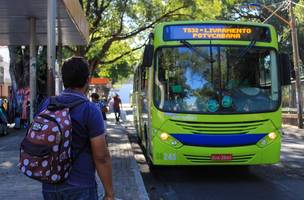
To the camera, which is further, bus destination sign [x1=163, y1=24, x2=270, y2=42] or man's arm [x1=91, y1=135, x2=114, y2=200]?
bus destination sign [x1=163, y1=24, x2=270, y2=42]

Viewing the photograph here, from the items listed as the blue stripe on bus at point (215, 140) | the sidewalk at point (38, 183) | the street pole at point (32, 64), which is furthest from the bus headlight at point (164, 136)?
the street pole at point (32, 64)

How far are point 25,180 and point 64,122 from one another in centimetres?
628

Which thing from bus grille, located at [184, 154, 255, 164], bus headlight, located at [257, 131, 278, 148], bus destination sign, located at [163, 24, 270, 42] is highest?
bus destination sign, located at [163, 24, 270, 42]

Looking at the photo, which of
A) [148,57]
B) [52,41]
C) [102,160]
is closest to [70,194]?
[102,160]

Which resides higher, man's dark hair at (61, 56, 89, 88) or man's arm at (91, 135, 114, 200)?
man's dark hair at (61, 56, 89, 88)

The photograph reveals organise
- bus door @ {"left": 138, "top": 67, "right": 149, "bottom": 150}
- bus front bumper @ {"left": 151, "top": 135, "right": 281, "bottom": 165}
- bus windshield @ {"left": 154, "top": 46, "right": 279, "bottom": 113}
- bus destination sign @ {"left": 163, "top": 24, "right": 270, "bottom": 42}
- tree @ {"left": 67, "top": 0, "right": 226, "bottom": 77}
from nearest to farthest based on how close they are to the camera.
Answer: bus front bumper @ {"left": 151, "top": 135, "right": 281, "bottom": 165} → bus windshield @ {"left": 154, "top": 46, "right": 279, "bottom": 113} → bus destination sign @ {"left": 163, "top": 24, "right": 270, "bottom": 42} → bus door @ {"left": 138, "top": 67, "right": 149, "bottom": 150} → tree @ {"left": 67, "top": 0, "right": 226, "bottom": 77}

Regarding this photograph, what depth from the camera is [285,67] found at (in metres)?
10.7

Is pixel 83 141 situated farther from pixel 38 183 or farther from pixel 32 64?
pixel 32 64

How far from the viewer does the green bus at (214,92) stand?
1022cm

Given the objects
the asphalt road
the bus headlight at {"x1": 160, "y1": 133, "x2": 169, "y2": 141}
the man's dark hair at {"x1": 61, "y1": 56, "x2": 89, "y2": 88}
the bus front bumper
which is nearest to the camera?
the man's dark hair at {"x1": 61, "y1": 56, "x2": 89, "y2": 88}

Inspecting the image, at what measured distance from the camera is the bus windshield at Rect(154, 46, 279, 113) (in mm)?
10516

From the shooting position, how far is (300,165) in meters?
13.1

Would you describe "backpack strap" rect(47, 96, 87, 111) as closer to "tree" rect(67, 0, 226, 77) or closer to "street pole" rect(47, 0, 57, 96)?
"street pole" rect(47, 0, 57, 96)

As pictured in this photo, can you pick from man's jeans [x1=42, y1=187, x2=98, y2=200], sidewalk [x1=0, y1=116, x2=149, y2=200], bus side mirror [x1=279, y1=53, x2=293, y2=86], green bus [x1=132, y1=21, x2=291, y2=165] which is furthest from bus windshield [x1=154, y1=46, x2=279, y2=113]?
man's jeans [x1=42, y1=187, x2=98, y2=200]
